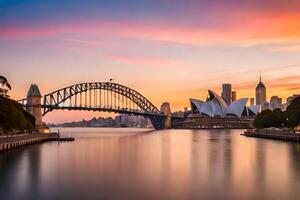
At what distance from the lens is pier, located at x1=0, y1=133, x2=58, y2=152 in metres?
57.3

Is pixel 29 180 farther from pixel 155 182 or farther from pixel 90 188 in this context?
pixel 155 182

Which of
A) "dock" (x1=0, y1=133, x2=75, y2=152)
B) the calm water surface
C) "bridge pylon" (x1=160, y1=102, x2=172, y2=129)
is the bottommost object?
the calm water surface

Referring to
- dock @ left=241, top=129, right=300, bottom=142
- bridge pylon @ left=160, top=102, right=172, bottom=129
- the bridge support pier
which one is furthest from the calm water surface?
bridge pylon @ left=160, top=102, right=172, bottom=129

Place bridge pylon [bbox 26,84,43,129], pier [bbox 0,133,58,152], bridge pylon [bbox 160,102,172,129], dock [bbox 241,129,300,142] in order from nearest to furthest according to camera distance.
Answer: pier [bbox 0,133,58,152], dock [bbox 241,129,300,142], bridge pylon [bbox 26,84,43,129], bridge pylon [bbox 160,102,172,129]

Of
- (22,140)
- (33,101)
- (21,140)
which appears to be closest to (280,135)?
(22,140)

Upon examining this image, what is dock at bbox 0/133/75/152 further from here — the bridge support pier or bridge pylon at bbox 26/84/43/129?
the bridge support pier

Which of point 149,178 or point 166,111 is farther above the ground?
point 166,111

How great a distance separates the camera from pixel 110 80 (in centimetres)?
16088

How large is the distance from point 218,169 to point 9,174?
15.8 m

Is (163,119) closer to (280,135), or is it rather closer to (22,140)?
(280,135)

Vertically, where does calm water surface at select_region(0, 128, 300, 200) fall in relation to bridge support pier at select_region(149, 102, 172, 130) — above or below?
below

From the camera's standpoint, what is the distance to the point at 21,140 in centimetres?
6738

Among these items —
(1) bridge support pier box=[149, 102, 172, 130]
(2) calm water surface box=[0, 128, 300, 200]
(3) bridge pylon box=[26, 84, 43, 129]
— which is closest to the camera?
(2) calm water surface box=[0, 128, 300, 200]

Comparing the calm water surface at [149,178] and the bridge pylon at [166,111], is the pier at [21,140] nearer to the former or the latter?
the calm water surface at [149,178]
